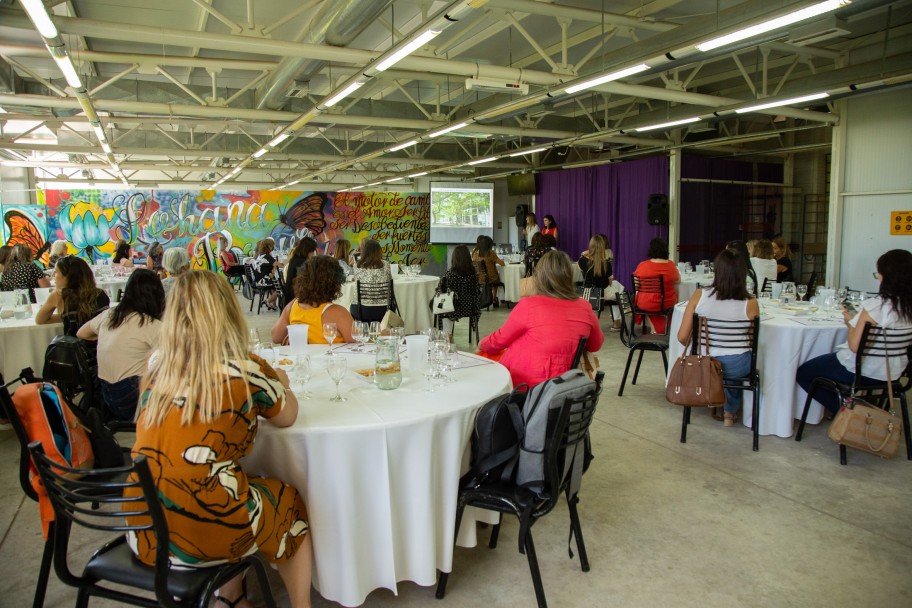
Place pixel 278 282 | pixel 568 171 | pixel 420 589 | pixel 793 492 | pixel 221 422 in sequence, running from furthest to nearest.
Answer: pixel 568 171, pixel 278 282, pixel 793 492, pixel 420 589, pixel 221 422

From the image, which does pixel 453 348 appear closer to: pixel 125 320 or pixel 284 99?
pixel 125 320

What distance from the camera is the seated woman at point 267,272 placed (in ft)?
37.4

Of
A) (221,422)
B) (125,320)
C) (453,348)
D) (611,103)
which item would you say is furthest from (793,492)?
(611,103)

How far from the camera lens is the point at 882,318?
387 cm

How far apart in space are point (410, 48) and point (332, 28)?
835 mm

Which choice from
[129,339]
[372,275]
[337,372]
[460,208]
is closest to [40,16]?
[129,339]

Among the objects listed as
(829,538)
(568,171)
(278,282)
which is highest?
(568,171)

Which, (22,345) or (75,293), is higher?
(75,293)

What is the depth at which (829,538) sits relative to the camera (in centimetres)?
308

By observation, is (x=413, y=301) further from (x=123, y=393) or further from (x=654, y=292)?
(x=123, y=393)

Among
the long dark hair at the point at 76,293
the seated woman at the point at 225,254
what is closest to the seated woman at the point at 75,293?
the long dark hair at the point at 76,293

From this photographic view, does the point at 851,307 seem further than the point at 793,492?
Yes

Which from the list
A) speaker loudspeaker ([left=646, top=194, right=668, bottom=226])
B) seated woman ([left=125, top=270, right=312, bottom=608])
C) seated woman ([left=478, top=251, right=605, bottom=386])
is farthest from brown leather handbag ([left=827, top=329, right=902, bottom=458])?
Result: speaker loudspeaker ([left=646, top=194, right=668, bottom=226])

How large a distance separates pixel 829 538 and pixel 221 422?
117 inches
